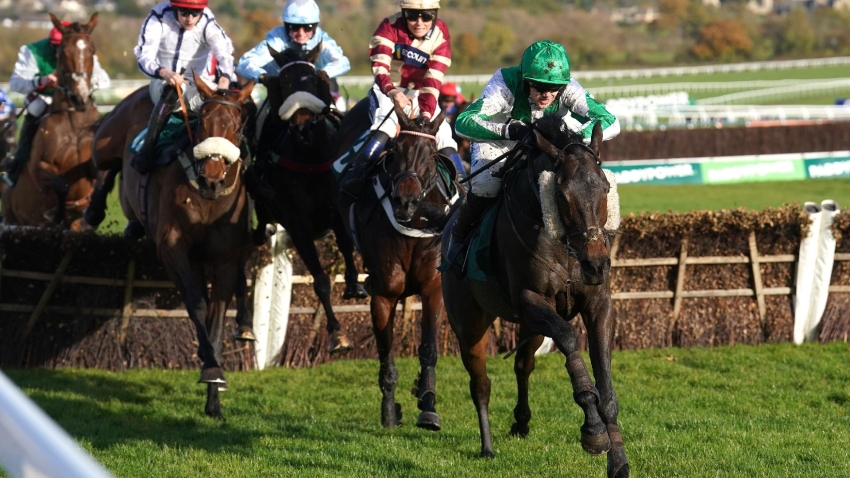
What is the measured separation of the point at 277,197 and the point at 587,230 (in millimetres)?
4663

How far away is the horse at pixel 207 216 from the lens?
25.2ft

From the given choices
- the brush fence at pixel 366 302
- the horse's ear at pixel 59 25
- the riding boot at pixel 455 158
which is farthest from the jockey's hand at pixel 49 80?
the riding boot at pixel 455 158

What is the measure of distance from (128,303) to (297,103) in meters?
2.46

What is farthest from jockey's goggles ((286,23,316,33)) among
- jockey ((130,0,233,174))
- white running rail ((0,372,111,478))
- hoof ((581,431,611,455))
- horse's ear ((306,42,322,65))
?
white running rail ((0,372,111,478))

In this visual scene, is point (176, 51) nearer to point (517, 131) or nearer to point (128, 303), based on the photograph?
point (128, 303)

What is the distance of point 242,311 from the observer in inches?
352

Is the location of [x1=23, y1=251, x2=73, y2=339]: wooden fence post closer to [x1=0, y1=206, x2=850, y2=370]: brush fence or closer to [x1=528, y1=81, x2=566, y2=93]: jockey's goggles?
[x1=0, y1=206, x2=850, y2=370]: brush fence

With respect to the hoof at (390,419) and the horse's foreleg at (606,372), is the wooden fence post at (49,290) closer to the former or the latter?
the hoof at (390,419)

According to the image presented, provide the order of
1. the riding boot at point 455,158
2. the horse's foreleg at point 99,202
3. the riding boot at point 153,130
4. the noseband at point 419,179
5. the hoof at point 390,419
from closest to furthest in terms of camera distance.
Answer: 1. the noseband at point 419,179
2. the hoof at point 390,419
3. the riding boot at point 455,158
4. the riding boot at point 153,130
5. the horse's foreleg at point 99,202

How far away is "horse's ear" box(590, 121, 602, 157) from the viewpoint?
525 centimetres

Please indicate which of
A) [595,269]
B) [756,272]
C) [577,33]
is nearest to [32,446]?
[595,269]

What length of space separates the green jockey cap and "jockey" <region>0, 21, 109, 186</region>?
7.61 metres

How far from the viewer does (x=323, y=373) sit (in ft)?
31.4

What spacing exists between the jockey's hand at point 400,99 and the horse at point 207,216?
106 cm
